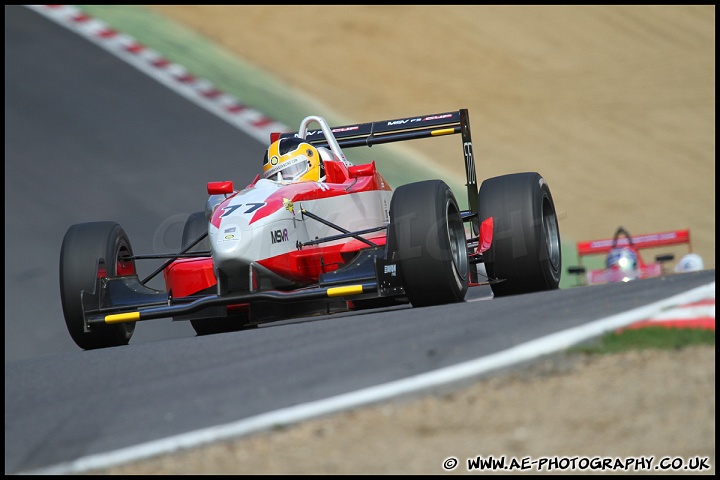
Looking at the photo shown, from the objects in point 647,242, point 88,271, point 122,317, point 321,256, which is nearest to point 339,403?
point 122,317

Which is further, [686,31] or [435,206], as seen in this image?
[686,31]

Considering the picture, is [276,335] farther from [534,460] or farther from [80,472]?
[534,460]

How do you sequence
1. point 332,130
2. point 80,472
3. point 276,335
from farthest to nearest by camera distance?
point 332,130
point 276,335
point 80,472

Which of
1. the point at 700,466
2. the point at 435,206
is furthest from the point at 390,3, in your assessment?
the point at 700,466

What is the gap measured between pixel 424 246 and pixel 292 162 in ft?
6.47

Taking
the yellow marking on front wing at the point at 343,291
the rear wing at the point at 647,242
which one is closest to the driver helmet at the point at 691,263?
the rear wing at the point at 647,242

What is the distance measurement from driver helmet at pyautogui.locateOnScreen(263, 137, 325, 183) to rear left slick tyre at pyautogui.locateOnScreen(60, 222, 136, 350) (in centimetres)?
145

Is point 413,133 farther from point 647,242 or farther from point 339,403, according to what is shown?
point 339,403

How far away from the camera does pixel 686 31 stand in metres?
27.5

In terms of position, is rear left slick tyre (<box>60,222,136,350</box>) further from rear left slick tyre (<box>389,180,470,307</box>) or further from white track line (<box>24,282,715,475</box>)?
white track line (<box>24,282,715,475</box>)

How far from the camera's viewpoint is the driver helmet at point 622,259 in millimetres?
14812

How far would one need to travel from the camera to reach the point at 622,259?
15000 millimetres

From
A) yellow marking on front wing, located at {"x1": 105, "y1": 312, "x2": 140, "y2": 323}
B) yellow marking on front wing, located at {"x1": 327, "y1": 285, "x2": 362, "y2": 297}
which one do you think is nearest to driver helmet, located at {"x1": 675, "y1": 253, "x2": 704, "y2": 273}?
yellow marking on front wing, located at {"x1": 327, "y1": 285, "x2": 362, "y2": 297}

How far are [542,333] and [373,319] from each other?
215 centimetres
